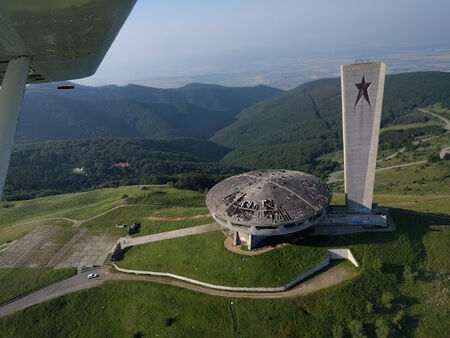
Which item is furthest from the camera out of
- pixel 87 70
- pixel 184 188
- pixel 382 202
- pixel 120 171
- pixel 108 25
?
pixel 120 171

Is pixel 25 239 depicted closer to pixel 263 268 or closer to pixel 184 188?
pixel 184 188

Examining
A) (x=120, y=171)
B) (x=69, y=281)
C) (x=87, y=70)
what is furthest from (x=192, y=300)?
(x=120, y=171)

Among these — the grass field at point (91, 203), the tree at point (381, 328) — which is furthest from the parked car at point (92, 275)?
the tree at point (381, 328)

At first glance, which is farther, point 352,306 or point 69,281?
point 69,281

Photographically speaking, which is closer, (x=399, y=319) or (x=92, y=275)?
(x=399, y=319)

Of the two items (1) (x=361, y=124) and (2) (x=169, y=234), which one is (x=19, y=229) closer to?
(2) (x=169, y=234)

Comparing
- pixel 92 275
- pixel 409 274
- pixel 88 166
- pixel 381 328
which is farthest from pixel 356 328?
pixel 88 166
